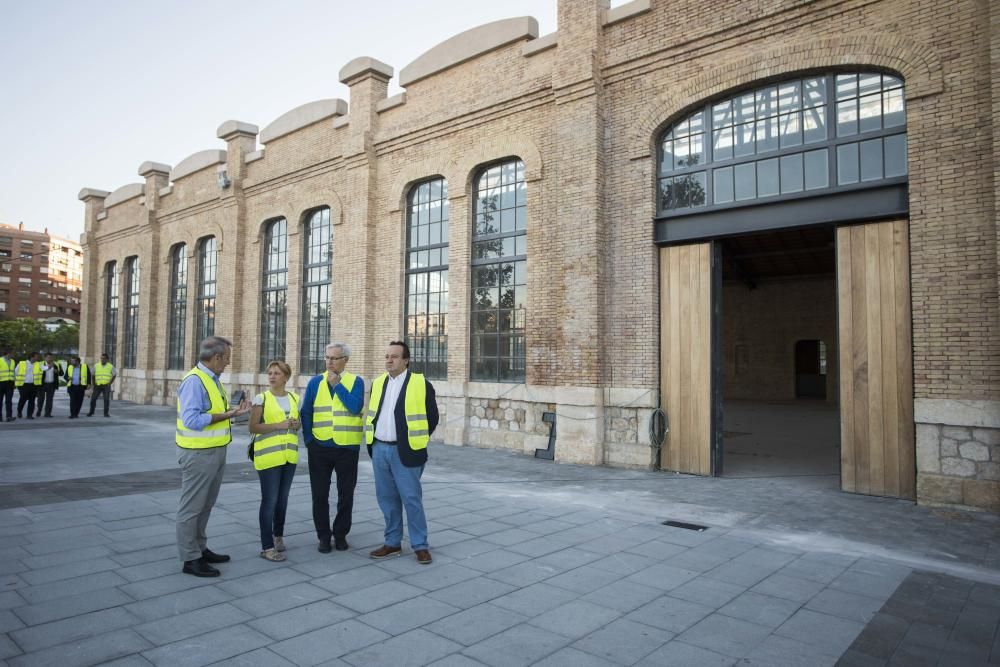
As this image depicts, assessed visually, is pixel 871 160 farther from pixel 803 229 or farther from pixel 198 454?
pixel 198 454

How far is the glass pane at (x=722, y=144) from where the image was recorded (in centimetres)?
938

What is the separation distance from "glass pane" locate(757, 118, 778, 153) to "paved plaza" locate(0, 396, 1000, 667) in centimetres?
477

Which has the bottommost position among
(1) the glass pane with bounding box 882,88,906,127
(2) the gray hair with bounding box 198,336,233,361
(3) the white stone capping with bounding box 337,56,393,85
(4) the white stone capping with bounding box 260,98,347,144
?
(2) the gray hair with bounding box 198,336,233,361

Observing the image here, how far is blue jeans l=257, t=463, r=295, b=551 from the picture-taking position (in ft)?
16.2

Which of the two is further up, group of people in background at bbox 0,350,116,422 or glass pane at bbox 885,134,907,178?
glass pane at bbox 885,134,907,178

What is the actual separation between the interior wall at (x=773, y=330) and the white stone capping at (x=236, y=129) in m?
20.4

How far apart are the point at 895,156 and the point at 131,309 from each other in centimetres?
2458

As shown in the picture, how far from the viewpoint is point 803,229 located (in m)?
8.97

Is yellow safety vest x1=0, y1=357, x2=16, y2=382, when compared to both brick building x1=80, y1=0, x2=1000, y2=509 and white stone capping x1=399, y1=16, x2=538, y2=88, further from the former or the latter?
white stone capping x1=399, y1=16, x2=538, y2=88

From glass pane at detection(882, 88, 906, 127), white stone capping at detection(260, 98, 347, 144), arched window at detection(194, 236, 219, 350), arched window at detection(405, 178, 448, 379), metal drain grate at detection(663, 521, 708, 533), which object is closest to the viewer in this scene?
metal drain grate at detection(663, 521, 708, 533)

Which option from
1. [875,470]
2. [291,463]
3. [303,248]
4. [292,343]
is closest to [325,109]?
[303,248]

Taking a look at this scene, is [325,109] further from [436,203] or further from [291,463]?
[291,463]

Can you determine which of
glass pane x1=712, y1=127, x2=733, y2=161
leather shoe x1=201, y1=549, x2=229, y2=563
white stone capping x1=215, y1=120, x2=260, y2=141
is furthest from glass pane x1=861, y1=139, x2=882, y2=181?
white stone capping x1=215, y1=120, x2=260, y2=141

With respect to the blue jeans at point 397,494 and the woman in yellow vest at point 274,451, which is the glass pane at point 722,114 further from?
the woman in yellow vest at point 274,451
